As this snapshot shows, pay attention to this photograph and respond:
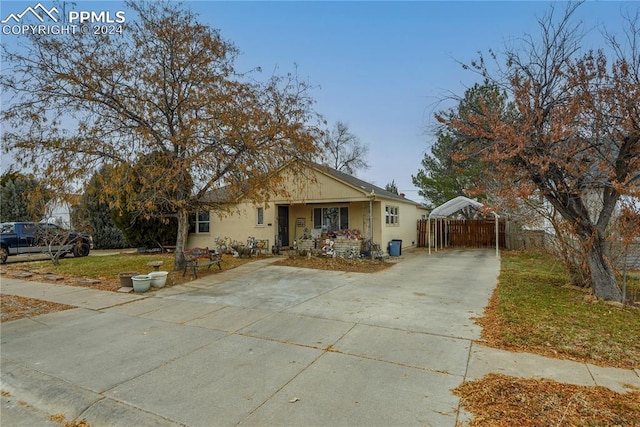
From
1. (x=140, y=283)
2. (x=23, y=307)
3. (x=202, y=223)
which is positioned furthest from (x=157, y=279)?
(x=202, y=223)

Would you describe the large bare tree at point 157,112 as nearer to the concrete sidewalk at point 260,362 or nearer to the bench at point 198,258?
the bench at point 198,258

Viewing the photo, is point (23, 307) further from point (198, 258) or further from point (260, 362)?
point (260, 362)

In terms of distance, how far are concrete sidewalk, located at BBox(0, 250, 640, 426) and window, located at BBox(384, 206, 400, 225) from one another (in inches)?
341

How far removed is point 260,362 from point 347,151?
34.9m

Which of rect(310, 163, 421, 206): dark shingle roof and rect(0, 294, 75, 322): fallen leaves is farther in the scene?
rect(310, 163, 421, 206): dark shingle roof

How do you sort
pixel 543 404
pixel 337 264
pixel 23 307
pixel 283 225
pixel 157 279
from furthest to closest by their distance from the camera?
1. pixel 283 225
2. pixel 337 264
3. pixel 157 279
4. pixel 23 307
5. pixel 543 404

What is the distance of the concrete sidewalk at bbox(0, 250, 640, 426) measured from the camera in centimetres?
308

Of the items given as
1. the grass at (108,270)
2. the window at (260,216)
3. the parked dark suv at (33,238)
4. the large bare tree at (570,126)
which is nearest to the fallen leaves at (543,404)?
the large bare tree at (570,126)

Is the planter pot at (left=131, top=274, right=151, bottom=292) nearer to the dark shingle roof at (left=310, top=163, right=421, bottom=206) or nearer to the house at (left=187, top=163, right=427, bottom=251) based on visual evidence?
the house at (left=187, top=163, right=427, bottom=251)

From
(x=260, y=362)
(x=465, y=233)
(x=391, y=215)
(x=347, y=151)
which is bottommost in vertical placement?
(x=260, y=362)

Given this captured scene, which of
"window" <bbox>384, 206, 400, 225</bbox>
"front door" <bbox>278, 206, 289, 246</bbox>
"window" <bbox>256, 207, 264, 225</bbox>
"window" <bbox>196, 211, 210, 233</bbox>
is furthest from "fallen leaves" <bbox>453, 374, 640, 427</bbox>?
"window" <bbox>196, 211, 210, 233</bbox>

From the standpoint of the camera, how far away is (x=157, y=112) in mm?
9758

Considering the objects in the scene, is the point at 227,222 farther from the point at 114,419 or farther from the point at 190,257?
the point at 114,419

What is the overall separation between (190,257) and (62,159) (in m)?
4.34
